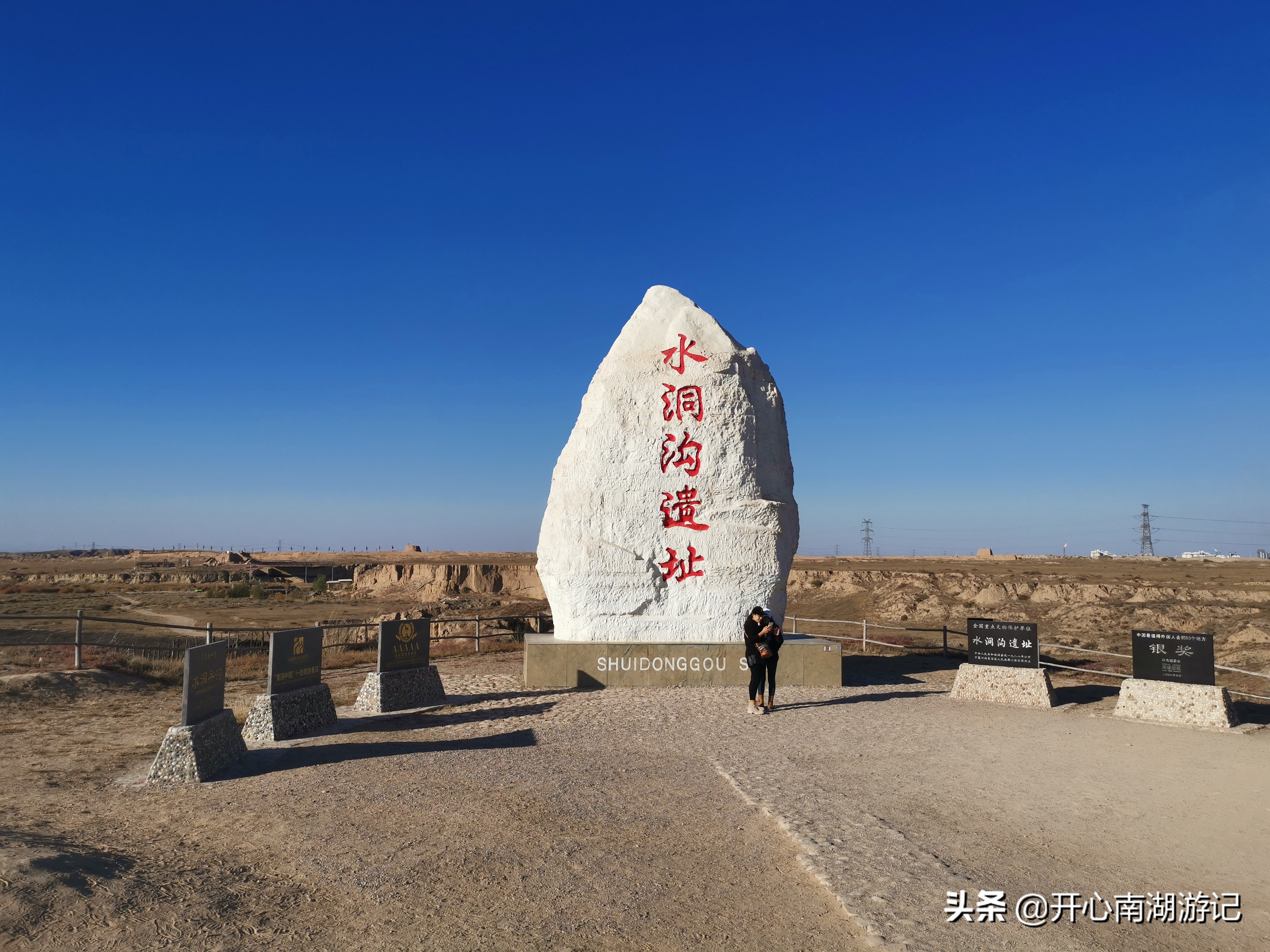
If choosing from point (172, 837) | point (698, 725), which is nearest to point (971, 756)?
point (698, 725)

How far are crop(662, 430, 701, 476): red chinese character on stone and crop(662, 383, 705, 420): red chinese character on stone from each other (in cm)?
32

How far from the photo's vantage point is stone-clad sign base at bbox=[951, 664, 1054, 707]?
468 inches

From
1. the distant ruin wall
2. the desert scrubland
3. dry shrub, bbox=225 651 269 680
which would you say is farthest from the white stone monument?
the distant ruin wall

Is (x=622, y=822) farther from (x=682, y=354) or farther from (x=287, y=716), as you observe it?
(x=682, y=354)

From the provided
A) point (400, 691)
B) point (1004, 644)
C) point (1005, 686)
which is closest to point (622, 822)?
point (400, 691)

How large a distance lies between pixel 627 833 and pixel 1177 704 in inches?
334

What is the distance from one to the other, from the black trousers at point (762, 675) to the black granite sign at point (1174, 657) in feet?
15.4

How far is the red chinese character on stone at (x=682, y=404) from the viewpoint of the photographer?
13.7m

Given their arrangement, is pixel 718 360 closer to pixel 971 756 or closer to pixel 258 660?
pixel 971 756

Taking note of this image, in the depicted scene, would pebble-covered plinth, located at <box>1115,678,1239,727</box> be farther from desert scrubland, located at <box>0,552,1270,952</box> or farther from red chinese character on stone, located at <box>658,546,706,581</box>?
red chinese character on stone, located at <box>658,546,706,581</box>

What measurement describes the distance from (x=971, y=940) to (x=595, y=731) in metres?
6.04

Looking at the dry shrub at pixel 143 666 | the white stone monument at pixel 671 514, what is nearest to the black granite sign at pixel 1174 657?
the white stone monument at pixel 671 514

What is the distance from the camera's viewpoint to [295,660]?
985 cm

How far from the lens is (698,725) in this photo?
10430 millimetres
